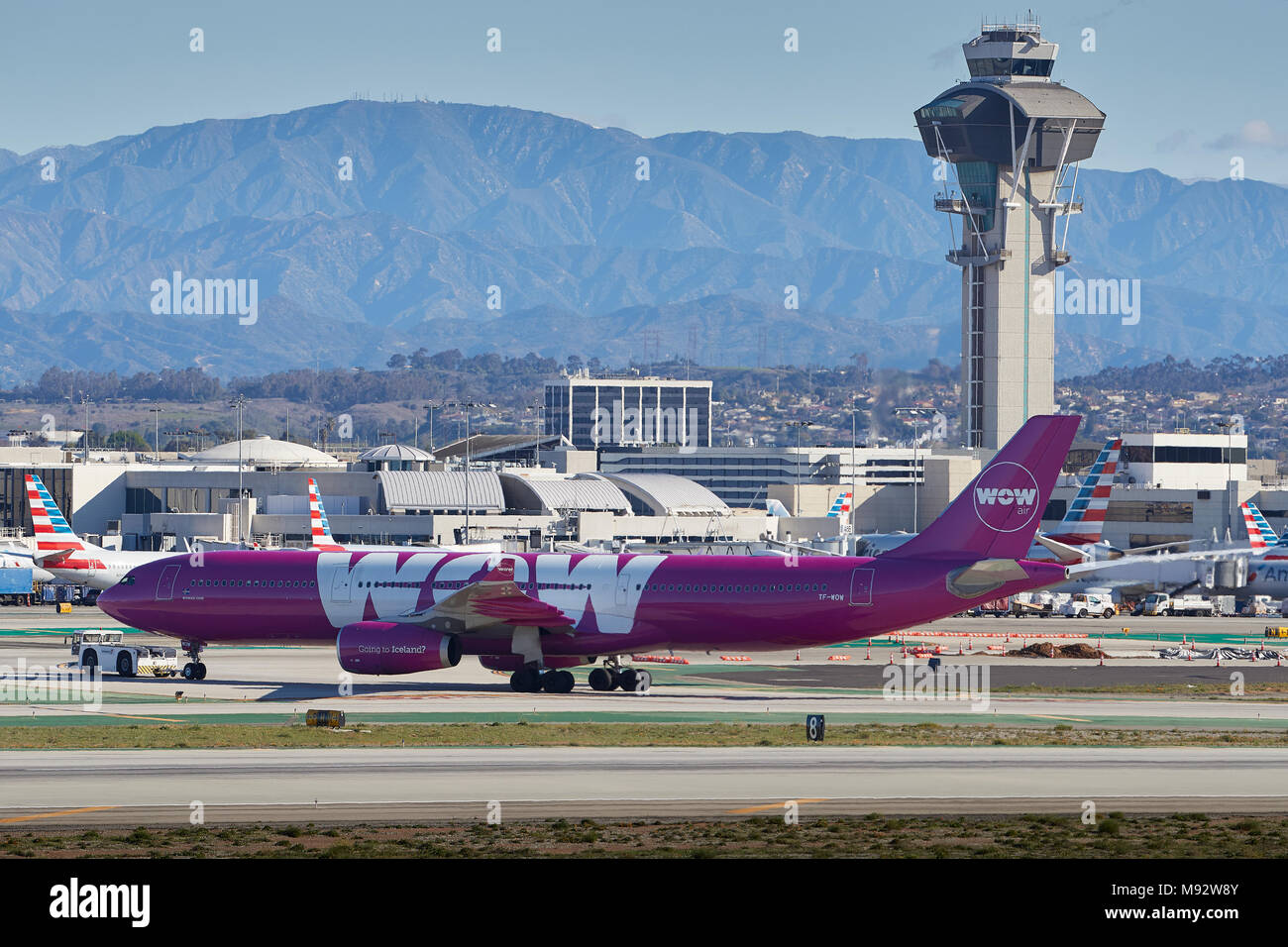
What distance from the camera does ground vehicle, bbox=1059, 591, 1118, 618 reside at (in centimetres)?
10812

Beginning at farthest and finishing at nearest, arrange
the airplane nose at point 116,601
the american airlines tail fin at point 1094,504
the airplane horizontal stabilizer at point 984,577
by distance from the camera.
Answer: the american airlines tail fin at point 1094,504 < the airplane nose at point 116,601 < the airplane horizontal stabilizer at point 984,577

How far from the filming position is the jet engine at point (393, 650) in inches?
2235

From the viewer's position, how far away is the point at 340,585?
6025 centimetres

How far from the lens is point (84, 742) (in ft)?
141

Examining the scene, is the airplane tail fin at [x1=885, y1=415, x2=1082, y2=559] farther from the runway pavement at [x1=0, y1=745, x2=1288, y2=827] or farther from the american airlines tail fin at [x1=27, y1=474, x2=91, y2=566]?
the american airlines tail fin at [x1=27, y1=474, x2=91, y2=566]

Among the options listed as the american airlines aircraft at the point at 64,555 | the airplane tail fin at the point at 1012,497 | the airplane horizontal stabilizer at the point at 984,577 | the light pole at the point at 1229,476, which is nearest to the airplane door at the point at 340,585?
the airplane tail fin at the point at 1012,497

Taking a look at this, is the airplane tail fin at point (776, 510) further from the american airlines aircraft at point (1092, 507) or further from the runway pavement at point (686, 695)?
the runway pavement at point (686, 695)

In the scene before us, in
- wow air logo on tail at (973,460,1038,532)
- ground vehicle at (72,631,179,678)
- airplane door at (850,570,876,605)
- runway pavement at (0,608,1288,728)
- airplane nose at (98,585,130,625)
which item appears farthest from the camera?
airplane nose at (98,585,130,625)

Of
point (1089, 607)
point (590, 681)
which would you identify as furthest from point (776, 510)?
point (590, 681)

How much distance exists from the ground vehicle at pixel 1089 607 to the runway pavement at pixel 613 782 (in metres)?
66.1

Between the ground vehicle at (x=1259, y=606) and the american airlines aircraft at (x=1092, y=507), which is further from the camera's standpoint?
the ground vehicle at (x=1259, y=606)

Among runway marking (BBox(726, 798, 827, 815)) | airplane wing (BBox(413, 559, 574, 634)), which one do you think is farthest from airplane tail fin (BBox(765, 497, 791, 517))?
runway marking (BBox(726, 798, 827, 815))

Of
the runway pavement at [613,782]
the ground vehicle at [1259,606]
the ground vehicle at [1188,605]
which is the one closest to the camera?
the runway pavement at [613,782]

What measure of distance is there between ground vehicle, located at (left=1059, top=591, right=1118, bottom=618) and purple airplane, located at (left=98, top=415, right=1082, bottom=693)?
53750 mm
